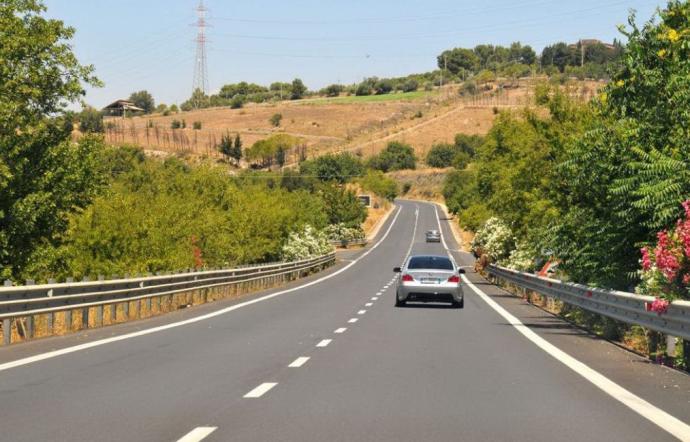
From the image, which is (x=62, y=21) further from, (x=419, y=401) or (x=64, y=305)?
(x=419, y=401)

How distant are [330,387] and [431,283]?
54.4 ft

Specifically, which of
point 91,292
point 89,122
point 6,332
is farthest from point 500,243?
point 89,122

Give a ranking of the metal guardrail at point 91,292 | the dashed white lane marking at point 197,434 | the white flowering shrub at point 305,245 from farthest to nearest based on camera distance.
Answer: the white flowering shrub at point 305,245, the metal guardrail at point 91,292, the dashed white lane marking at point 197,434

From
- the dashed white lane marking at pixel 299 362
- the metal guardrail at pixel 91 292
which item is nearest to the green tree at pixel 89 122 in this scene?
the metal guardrail at pixel 91 292

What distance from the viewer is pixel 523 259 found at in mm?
42438

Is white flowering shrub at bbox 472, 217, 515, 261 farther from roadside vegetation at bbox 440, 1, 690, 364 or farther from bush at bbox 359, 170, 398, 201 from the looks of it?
bush at bbox 359, 170, 398, 201

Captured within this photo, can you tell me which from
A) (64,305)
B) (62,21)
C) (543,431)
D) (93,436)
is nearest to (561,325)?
→ (64,305)

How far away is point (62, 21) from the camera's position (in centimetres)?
3155

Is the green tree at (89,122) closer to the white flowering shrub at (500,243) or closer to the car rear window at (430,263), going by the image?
the car rear window at (430,263)

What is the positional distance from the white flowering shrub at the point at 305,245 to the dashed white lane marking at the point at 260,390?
5832 centimetres

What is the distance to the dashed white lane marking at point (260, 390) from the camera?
10258 mm

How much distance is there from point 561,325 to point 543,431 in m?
13.9

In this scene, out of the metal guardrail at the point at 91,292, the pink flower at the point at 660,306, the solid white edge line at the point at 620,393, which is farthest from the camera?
the metal guardrail at the point at 91,292

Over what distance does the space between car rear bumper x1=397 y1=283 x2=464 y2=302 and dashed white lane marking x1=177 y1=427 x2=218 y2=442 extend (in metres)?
19.4
